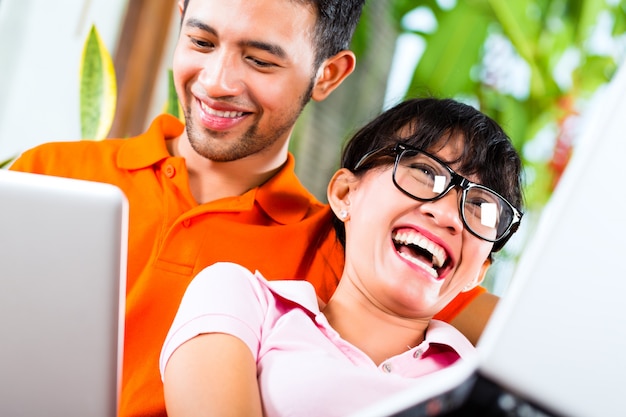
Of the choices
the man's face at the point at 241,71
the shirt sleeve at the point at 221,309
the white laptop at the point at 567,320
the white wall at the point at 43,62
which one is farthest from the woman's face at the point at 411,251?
the white wall at the point at 43,62

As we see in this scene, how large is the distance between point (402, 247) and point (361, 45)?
1.09m

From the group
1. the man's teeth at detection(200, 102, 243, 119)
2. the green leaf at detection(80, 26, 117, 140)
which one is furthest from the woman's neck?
the green leaf at detection(80, 26, 117, 140)

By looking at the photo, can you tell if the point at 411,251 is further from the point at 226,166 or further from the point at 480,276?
the point at 226,166

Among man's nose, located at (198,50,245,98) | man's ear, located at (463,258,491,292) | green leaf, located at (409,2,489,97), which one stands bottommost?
man's ear, located at (463,258,491,292)

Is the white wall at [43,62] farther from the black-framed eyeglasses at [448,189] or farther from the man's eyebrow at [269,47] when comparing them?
the black-framed eyeglasses at [448,189]

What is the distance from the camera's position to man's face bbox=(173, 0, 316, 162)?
1.18m

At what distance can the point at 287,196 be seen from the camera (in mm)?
1280

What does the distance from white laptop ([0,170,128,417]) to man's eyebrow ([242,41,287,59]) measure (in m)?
0.54

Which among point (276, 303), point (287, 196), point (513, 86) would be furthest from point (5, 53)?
point (513, 86)

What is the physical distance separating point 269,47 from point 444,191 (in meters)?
0.39

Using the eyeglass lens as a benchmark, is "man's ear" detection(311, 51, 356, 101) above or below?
above

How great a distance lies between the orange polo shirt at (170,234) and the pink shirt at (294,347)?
22 cm

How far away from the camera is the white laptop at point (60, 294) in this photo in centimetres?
70

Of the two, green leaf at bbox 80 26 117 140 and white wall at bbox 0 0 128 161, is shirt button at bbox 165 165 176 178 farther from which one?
white wall at bbox 0 0 128 161
